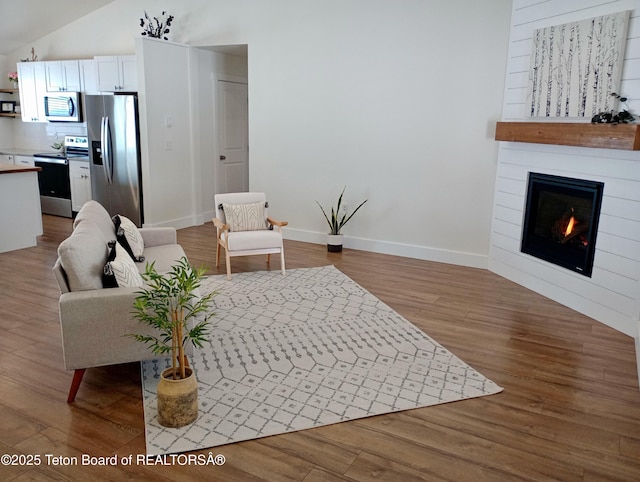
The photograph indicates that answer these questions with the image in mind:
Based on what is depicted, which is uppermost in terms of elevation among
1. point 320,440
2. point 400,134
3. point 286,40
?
point 286,40

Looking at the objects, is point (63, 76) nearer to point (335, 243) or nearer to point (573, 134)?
point (335, 243)

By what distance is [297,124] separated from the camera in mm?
6500

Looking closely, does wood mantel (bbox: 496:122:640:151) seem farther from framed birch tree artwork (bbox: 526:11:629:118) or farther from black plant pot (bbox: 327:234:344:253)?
black plant pot (bbox: 327:234:344:253)

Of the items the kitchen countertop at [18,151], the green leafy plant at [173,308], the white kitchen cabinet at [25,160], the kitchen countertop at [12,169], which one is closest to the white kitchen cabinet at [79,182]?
the white kitchen cabinet at [25,160]

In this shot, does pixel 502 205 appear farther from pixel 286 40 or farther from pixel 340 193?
pixel 286 40

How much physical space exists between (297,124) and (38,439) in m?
4.81

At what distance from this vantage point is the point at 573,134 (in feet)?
13.8

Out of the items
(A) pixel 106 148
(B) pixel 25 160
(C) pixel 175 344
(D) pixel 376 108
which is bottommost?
(C) pixel 175 344

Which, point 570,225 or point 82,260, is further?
point 570,225

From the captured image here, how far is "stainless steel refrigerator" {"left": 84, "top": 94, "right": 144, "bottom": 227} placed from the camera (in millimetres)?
6570

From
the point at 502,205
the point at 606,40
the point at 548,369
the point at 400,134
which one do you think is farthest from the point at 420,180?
the point at 548,369

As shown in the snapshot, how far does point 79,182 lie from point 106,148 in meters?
0.99

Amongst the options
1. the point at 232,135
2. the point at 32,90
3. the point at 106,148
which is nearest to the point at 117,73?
the point at 106,148

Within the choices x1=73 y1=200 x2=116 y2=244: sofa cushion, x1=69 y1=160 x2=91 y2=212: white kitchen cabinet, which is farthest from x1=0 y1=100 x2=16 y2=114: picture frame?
x1=73 y1=200 x2=116 y2=244: sofa cushion
